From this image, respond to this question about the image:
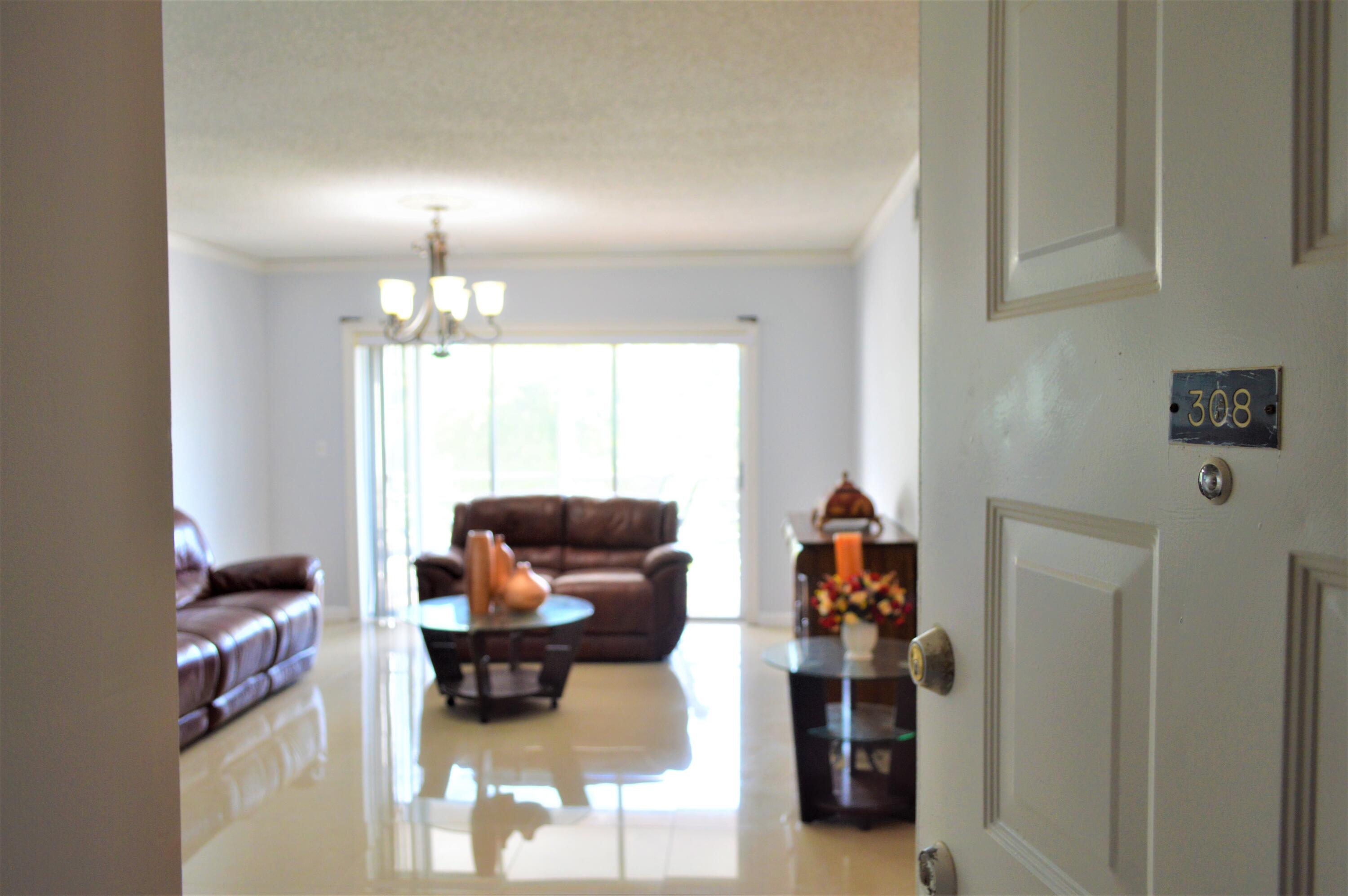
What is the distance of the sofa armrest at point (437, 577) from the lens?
5.53 metres

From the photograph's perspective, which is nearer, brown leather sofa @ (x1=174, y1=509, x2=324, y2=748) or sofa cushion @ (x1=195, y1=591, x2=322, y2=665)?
brown leather sofa @ (x1=174, y1=509, x2=324, y2=748)

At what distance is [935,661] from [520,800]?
2.83 m

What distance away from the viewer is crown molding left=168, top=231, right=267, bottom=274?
230 inches

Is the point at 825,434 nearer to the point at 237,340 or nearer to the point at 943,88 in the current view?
the point at 237,340

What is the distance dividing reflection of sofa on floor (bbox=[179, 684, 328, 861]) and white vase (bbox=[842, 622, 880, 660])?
6.88ft

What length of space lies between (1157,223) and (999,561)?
13.6 inches

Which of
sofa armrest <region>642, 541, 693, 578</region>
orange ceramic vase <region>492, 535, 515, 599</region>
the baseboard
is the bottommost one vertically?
the baseboard

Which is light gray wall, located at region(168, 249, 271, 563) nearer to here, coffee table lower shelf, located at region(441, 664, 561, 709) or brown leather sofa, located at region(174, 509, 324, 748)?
brown leather sofa, located at region(174, 509, 324, 748)

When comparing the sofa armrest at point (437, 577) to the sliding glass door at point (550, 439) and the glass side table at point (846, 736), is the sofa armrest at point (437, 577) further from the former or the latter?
the glass side table at point (846, 736)

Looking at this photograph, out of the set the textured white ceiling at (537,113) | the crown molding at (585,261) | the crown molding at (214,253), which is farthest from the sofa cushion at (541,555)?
the crown molding at (214,253)

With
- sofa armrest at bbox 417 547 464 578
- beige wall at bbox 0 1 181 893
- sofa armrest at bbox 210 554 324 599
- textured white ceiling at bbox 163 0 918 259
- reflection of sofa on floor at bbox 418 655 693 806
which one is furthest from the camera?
sofa armrest at bbox 417 547 464 578

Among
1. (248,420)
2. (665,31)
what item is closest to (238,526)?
(248,420)

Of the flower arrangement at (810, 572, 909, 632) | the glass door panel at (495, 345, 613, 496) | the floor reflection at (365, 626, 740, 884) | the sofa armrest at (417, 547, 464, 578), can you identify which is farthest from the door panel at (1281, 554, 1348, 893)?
the glass door panel at (495, 345, 613, 496)

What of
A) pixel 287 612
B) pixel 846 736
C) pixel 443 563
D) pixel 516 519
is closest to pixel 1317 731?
pixel 846 736
